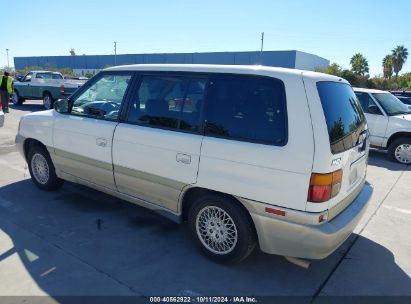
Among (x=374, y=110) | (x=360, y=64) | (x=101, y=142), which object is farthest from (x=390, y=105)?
(x=360, y=64)

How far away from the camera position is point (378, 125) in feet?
28.1

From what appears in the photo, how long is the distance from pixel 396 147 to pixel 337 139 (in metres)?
6.38

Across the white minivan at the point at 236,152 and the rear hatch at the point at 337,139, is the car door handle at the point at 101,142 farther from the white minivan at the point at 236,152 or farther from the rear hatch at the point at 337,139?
the rear hatch at the point at 337,139

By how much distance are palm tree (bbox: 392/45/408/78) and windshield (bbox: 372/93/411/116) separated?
234 ft

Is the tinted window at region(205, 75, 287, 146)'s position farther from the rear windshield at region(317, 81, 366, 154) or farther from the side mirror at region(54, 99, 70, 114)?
the side mirror at region(54, 99, 70, 114)

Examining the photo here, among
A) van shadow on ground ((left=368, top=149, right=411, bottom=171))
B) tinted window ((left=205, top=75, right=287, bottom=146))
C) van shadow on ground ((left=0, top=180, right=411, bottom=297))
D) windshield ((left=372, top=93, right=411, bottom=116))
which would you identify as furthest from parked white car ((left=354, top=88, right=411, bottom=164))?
tinted window ((left=205, top=75, right=287, bottom=146))

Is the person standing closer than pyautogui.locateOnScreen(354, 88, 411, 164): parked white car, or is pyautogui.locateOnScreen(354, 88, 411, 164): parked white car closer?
pyautogui.locateOnScreen(354, 88, 411, 164): parked white car

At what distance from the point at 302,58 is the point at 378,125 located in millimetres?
51984

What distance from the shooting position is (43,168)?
17.2 ft

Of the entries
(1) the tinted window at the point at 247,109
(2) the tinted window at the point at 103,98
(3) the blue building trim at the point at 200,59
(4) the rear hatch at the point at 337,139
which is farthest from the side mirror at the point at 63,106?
(3) the blue building trim at the point at 200,59

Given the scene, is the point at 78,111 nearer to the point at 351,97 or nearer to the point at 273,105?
the point at 273,105

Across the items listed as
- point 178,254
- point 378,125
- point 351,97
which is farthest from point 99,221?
point 378,125

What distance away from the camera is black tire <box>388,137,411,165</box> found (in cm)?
827

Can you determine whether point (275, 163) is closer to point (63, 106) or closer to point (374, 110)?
point (63, 106)
